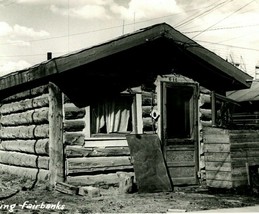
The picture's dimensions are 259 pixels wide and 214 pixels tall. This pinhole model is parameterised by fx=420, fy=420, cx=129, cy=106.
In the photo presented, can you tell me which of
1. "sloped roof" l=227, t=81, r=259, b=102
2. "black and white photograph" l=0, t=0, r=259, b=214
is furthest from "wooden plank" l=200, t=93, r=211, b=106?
"sloped roof" l=227, t=81, r=259, b=102

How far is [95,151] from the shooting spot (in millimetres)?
10008

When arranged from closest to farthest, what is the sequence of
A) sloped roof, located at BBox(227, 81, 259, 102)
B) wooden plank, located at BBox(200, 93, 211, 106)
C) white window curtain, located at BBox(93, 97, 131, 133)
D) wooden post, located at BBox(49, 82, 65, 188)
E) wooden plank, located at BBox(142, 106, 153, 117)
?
1. wooden post, located at BBox(49, 82, 65, 188)
2. white window curtain, located at BBox(93, 97, 131, 133)
3. wooden plank, located at BBox(142, 106, 153, 117)
4. wooden plank, located at BBox(200, 93, 211, 106)
5. sloped roof, located at BBox(227, 81, 259, 102)

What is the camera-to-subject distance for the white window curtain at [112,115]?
33.9ft

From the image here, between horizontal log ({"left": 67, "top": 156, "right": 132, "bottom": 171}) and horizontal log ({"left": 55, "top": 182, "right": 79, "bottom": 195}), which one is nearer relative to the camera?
horizontal log ({"left": 55, "top": 182, "right": 79, "bottom": 195})

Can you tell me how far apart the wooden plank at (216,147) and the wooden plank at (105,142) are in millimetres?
2171

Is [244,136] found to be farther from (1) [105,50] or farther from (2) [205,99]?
(1) [105,50]

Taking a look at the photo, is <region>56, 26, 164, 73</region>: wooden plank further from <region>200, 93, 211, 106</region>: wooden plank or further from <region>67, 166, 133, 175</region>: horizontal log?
<region>67, 166, 133, 175</region>: horizontal log

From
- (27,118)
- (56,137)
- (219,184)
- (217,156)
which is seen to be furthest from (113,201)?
(27,118)

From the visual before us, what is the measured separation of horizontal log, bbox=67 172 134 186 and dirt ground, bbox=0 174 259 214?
0.91 ft

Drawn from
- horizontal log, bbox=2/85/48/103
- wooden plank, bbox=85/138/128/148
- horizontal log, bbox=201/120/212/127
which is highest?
horizontal log, bbox=2/85/48/103

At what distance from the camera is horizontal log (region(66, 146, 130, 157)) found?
32.1 ft

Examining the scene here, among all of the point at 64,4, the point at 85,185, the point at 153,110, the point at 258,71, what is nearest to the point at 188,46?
the point at 153,110

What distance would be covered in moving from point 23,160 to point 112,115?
9.53 ft

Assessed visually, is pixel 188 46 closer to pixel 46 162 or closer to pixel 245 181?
pixel 245 181
